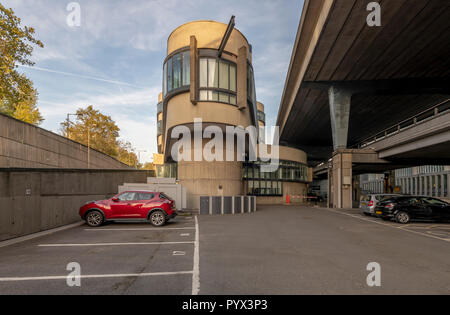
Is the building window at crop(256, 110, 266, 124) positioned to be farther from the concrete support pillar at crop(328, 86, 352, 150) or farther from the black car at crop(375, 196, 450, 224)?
the black car at crop(375, 196, 450, 224)

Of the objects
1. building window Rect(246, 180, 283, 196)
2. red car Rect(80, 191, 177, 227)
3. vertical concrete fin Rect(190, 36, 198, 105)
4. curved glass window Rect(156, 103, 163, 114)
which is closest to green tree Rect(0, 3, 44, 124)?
red car Rect(80, 191, 177, 227)

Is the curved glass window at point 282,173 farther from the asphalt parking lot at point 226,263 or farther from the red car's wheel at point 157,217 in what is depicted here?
the asphalt parking lot at point 226,263

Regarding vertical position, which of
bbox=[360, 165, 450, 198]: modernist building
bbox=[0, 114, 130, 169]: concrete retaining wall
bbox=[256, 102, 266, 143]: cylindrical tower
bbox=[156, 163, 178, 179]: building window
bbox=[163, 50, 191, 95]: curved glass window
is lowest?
bbox=[360, 165, 450, 198]: modernist building

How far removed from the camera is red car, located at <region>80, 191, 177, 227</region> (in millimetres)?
11094

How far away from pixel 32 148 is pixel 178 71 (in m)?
11.5

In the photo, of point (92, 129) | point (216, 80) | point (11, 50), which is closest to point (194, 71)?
point (216, 80)

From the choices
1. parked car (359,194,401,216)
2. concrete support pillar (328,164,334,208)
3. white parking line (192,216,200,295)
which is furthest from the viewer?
concrete support pillar (328,164,334,208)

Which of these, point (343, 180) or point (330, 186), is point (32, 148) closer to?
point (343, 180)

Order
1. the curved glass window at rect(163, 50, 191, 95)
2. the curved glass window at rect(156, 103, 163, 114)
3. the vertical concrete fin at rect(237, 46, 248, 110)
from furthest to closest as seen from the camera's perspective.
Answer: the curved glass window at rect(156, 103, 163, 114) < the vertical concrete fin at rect(237, 46, 248, 110) < the curved glass window at rect(163, 50, 191, 95)

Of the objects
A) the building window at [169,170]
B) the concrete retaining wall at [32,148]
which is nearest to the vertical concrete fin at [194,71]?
the concrete retaining wall at [32,148]

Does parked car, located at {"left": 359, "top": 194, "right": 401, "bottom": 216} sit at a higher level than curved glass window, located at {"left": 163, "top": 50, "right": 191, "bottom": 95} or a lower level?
lower

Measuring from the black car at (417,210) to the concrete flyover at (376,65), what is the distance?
504cm

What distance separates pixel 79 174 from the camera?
12898mm
